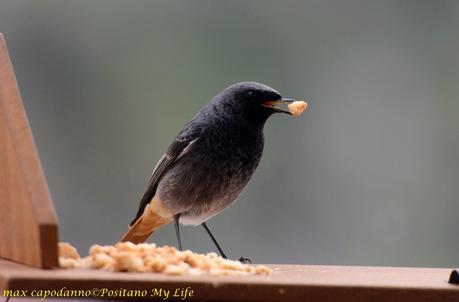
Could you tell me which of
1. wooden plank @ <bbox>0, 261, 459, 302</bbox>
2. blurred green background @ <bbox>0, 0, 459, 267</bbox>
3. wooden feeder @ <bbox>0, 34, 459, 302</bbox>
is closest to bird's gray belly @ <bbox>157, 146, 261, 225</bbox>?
wooden feeder @ <bbox>0, 34, 459, 302</bbox>

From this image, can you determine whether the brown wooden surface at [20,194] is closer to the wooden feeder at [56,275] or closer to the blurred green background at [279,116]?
the wooden feeder at [56,275]

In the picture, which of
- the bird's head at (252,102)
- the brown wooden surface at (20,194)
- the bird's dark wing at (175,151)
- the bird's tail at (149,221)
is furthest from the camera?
the bird's tail at (149,221)

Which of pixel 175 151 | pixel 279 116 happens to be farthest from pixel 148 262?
pixel 279 116

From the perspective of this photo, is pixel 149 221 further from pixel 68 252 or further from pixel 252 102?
pixel 68 252

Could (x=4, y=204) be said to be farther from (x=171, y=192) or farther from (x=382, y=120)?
(x=382, y=120)

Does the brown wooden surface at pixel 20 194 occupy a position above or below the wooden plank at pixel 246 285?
above

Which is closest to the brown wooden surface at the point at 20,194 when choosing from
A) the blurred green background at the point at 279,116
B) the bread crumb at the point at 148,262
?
the bread crumb at the point at 148,262
